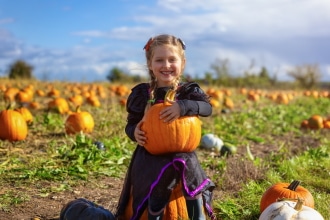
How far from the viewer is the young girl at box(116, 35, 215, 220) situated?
376 centimetres

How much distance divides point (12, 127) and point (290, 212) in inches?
194

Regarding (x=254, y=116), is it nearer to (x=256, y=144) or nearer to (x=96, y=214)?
(x=256, y=144)

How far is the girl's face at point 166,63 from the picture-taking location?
390cm

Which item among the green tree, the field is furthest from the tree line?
the field

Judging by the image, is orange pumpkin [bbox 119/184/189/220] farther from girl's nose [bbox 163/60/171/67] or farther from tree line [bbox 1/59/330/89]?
tree line [bbox 1/59/330/89]

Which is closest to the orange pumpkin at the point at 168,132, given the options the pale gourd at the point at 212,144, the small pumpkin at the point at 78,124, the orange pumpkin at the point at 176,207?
the orange pumpkin at the point at 176,207

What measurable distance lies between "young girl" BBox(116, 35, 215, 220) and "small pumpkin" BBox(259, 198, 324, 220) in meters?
0.57

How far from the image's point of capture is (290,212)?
345cm

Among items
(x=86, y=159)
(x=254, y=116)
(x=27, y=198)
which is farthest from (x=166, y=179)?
(x=254, y=116)

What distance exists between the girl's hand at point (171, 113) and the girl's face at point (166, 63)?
1.07 ft

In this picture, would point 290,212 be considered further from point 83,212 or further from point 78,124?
point 78,124

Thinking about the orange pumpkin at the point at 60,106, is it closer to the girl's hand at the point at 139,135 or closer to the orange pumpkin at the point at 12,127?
the orange pumpkin at the point at 12,127

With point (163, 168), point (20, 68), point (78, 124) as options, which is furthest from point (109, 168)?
point (20, 68)

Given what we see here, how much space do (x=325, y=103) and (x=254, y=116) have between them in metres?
6.62
